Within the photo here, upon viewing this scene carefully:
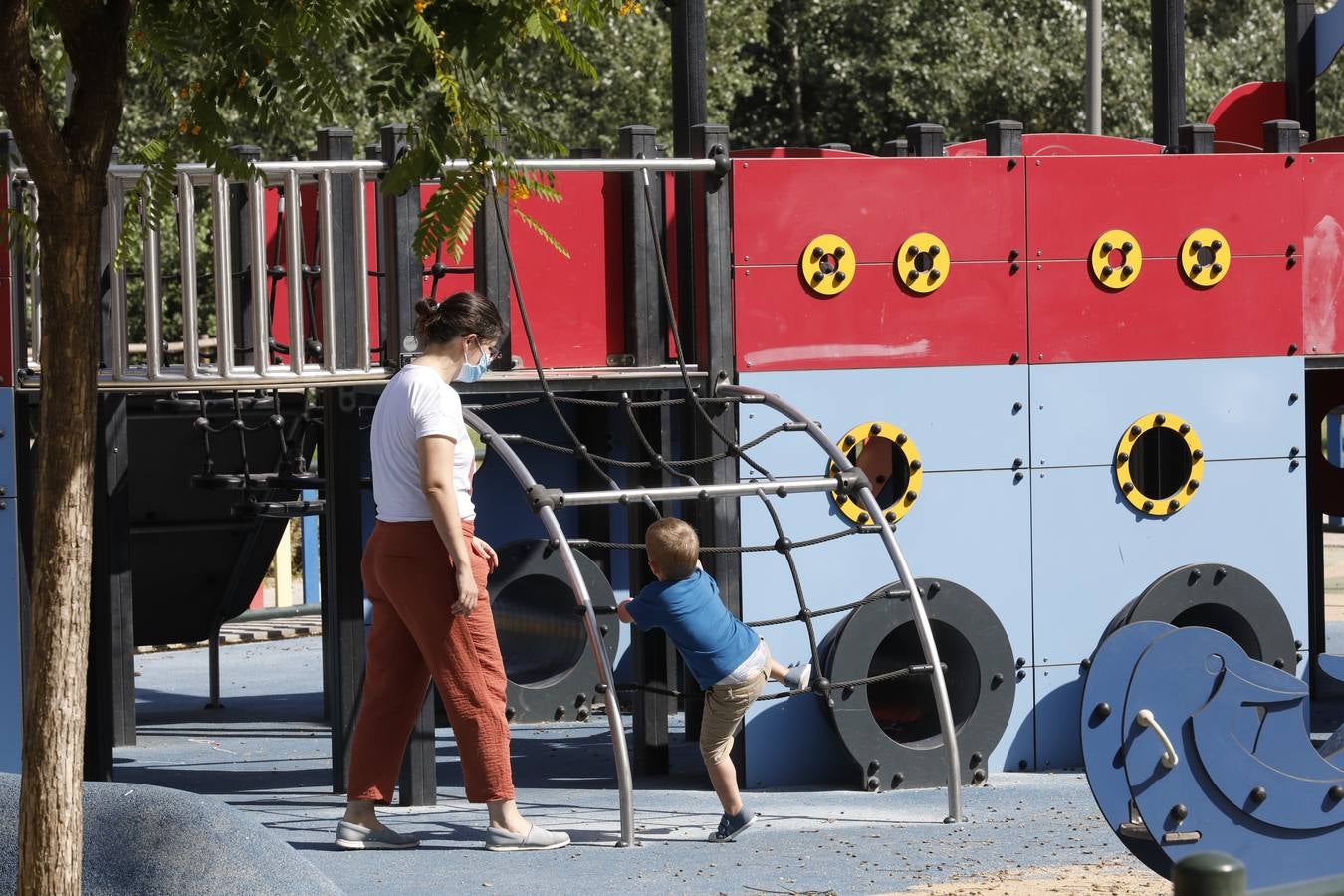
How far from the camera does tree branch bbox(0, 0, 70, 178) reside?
460 centimetres

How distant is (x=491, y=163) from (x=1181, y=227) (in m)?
4.64

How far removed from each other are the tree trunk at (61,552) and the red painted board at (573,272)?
3871 millimetres

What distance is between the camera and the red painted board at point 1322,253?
30.0 feet

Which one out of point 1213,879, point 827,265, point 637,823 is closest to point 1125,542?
point 827,265

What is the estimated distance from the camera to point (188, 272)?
762cm

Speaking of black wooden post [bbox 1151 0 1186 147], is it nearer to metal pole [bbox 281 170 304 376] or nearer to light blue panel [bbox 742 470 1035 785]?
light blue panel [bbox 742 470 1035 785]

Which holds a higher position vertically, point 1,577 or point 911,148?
point 911,148

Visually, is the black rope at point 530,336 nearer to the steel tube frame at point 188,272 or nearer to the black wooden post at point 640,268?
the black wooden post at point 640,268

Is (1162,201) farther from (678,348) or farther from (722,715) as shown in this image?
(722,715)

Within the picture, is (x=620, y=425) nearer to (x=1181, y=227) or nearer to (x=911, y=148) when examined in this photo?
(x=911, y=148)

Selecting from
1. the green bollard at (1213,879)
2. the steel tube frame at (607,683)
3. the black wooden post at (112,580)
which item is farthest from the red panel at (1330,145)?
the green bollard at (1213,879)

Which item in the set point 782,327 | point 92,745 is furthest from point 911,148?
point 92,745

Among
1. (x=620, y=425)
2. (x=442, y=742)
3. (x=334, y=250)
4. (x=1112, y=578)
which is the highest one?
(x=334, y=250)

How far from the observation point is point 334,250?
7.98 m
